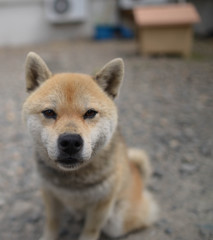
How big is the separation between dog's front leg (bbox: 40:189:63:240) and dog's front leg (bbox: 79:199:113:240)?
0.24m

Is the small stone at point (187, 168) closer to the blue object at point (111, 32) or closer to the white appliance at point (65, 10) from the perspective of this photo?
the blue object at point (111, 32)

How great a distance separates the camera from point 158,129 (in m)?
4.09

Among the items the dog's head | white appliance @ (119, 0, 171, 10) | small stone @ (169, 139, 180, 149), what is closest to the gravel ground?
small stone @ (169, 139, 180, 149)

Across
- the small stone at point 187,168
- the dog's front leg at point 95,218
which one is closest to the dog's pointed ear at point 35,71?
the dog's front leg at point 95,218

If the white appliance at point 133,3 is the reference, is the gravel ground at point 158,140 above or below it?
below

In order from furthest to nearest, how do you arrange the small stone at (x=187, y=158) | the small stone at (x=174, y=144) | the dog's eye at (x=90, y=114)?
1. the small stone at (x=174, y=144)
2. the small stone at (x=187, y=158)
3. the dog's eye at (x=90, y=114)

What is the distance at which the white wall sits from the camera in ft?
29.4

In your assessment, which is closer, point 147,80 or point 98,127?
point 98,127

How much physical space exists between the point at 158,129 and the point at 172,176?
1009 mm

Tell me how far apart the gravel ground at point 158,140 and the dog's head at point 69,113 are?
930 millimetres

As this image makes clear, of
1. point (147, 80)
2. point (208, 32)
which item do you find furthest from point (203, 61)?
point (208, 32)

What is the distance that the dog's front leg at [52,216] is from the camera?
2445 mm

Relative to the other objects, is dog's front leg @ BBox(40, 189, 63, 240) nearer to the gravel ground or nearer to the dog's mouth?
the gravel ground

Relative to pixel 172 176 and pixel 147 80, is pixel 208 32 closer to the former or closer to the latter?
pixel 147 80
